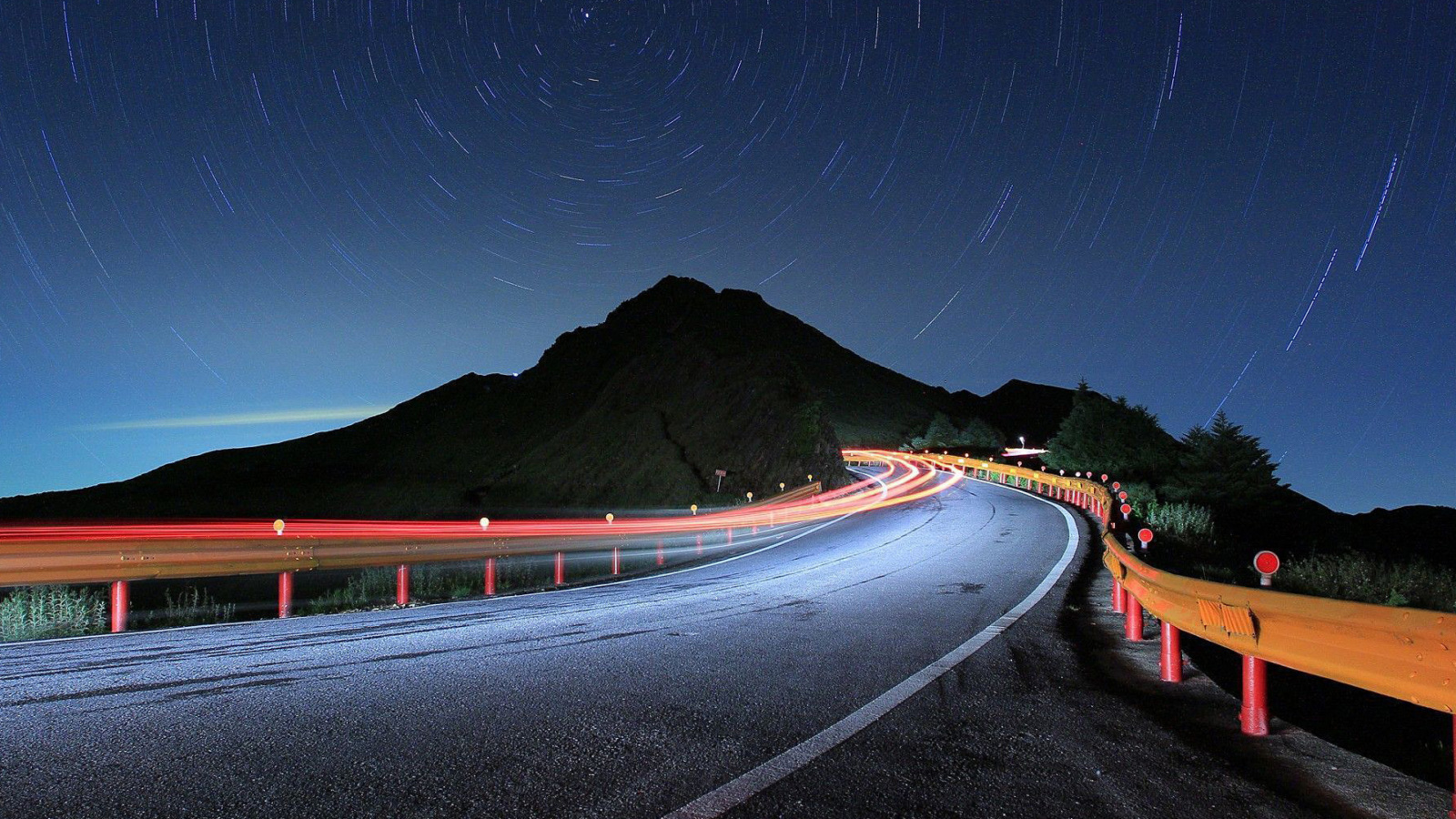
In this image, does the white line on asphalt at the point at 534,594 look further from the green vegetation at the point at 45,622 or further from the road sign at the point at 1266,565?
the road sign at the point at 1266,565

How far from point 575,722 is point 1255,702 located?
381cm

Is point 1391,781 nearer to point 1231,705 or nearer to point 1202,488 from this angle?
point 1231,705

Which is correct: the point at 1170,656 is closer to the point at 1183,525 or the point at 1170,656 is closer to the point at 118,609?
the point at 118,609

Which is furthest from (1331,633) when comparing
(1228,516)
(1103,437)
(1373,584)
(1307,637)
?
(1103,437)

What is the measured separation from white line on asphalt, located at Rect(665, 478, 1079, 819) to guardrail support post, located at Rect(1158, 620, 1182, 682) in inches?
54.6

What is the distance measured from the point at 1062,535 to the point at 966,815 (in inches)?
598

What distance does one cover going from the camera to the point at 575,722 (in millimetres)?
4609

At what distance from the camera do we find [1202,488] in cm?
4300

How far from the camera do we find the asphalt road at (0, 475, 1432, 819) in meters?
3.48

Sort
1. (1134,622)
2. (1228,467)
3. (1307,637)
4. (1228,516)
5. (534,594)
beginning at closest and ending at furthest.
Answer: (1307,637) → (1134,622) → (534,594) → (1228,516) → (1228,467)

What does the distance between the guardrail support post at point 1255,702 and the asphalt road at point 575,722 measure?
0.54 metres

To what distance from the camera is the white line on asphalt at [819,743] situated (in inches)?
132

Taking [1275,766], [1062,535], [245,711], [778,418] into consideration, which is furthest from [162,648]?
[778,418]

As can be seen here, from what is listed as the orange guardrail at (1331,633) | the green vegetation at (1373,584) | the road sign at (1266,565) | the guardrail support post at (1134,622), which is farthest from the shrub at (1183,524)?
the orange guardrail at (1331,633)
